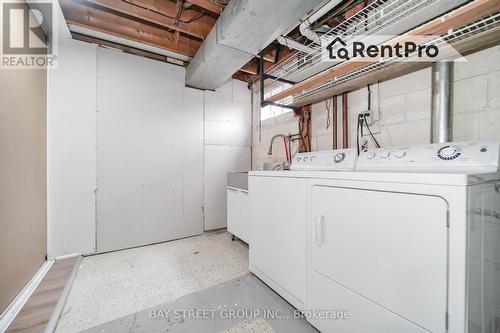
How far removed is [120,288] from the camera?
5.82 feet

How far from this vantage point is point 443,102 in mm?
1415

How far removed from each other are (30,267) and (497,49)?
3927 mm

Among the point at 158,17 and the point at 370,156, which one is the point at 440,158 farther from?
the point at 158,17

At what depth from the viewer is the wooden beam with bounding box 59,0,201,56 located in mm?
2074

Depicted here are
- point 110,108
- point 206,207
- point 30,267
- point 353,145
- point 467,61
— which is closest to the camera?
point 467,61

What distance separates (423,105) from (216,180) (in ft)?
8.92

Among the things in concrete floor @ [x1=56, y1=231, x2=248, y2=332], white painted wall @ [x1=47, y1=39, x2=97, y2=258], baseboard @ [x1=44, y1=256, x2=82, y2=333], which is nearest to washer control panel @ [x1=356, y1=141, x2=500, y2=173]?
concrete floor @ [x1=56, y1=231, x2=248, y2=332]

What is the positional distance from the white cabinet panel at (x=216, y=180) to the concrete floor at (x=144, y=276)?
55 centimetres

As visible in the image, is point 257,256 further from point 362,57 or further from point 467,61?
point 467,61

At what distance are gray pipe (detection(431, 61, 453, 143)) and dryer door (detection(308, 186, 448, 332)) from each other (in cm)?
88

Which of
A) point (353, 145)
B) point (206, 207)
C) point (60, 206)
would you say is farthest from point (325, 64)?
point (60, 206)

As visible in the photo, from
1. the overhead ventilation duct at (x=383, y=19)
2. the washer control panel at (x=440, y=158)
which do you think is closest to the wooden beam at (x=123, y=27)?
the overhead ventilation duct at (x=383, y=19)

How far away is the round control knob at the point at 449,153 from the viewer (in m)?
1.07

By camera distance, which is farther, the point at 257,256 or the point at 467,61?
the point at 257,256
